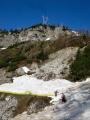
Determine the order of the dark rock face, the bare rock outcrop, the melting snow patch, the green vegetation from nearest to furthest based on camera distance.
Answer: the dark rock face, the melting snow patch, the green vegetation, the bare rock outcrop

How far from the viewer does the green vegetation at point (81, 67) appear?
28.8 m

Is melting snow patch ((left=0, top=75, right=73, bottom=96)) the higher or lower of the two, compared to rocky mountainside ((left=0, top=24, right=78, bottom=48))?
lower

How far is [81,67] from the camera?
30.0 meters

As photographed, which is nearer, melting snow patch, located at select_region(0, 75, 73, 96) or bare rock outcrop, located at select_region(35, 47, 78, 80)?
melting snow patch, located at select_region(0, 75, 73, 96)

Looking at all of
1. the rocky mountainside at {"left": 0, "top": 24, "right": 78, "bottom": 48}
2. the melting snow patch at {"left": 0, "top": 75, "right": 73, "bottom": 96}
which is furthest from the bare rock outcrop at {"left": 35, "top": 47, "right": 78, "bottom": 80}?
the rocky mountainside at {"left": 0, "top": 24, "right": 78, "bottom": 48}

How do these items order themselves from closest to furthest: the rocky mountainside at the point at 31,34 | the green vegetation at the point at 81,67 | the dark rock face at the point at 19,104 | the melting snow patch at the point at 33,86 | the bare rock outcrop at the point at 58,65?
the dark rock face at the point at 19,104
the melting snow patch at the point at 33,86
the green vegetation at the point at 81,67
the bare rock outcrop at the point at 58,65
the rocky mountainside at the point at 31,34

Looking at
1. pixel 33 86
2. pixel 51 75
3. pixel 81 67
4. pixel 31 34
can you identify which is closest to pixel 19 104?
pixel 33 86

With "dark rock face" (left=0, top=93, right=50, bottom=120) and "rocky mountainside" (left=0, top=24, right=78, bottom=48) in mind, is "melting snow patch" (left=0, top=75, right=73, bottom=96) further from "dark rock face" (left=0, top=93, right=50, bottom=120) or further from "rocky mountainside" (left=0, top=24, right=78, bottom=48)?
"rocky mountainside" (left=0, top=24, right=78, bottom=48)

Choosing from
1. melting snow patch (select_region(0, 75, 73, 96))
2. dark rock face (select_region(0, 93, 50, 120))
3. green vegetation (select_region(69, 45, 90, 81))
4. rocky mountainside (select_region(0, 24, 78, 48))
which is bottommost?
dark rock face (select_region(0, 93, 50, 120))

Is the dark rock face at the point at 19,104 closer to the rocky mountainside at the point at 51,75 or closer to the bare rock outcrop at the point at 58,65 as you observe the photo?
the rocky mountainside at the point at 51,75

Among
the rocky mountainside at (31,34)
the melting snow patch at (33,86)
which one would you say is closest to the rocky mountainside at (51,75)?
the melting snow patch at (33,86)

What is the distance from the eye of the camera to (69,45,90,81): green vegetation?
28828 millimetres

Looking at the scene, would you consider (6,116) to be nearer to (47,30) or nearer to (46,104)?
(46,104)

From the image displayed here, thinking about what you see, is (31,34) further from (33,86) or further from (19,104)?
(19,104)
